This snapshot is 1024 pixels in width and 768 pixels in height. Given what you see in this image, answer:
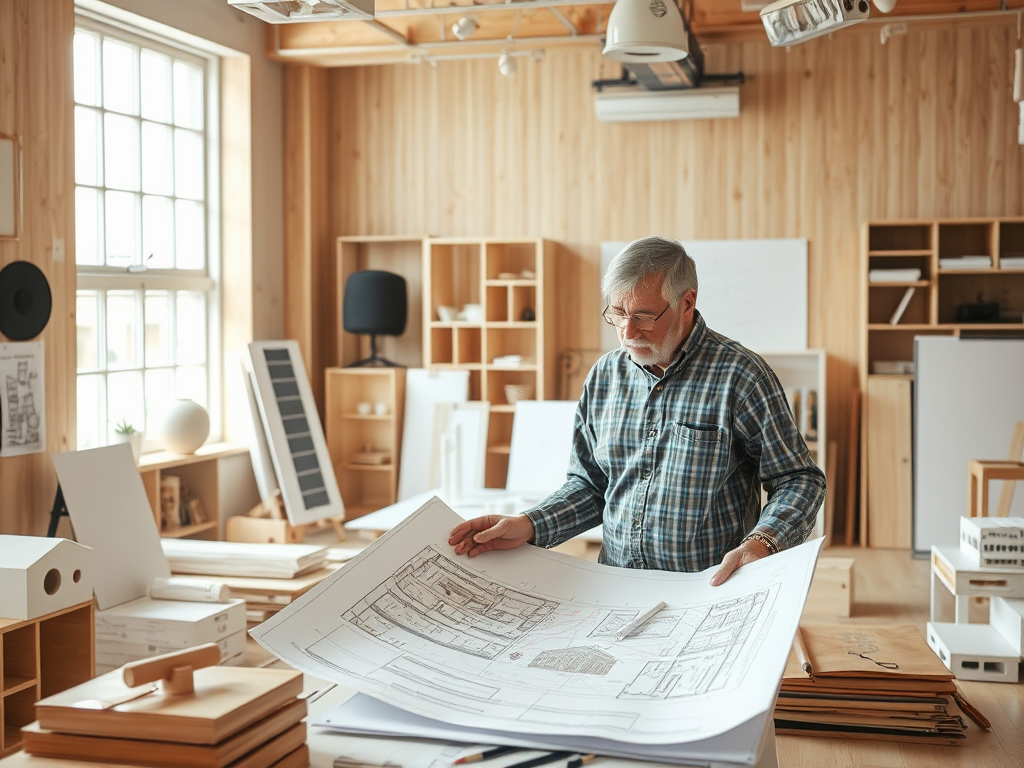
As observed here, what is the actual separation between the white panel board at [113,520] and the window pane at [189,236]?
1946 mm

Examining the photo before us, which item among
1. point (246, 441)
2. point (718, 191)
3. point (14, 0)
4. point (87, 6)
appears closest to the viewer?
point (14, 0)

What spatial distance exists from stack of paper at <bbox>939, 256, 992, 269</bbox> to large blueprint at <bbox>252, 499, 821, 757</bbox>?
514 cm

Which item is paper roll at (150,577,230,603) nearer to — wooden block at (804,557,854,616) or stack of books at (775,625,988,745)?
stack of books at (775,625,988,745)

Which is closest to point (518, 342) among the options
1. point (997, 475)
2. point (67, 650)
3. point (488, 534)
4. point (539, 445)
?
point (539, 445)

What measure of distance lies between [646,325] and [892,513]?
4.91 metres

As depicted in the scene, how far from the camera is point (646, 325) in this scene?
1958 mm

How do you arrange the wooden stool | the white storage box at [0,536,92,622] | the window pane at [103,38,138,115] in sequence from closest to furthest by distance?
the white storage box at [0,536,92,622]
the wooden stool
the window pane at [103,38,138,115]

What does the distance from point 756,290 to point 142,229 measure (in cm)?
376

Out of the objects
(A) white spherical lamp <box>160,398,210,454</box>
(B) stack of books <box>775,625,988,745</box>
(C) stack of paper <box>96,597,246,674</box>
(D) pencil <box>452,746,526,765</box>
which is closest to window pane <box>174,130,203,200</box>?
(A) white spherical lamp <box>160,398,210,454</box>

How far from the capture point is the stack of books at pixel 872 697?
2982 mm

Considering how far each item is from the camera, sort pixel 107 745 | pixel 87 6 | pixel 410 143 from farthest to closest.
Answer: pixel 410 143 < pixel 87 6 < pixel 107 745

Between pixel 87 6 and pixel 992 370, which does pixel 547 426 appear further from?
pixel 87 6

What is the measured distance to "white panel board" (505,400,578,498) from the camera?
620cm

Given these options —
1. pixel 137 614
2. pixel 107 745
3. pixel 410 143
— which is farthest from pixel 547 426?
pixel 107 745
